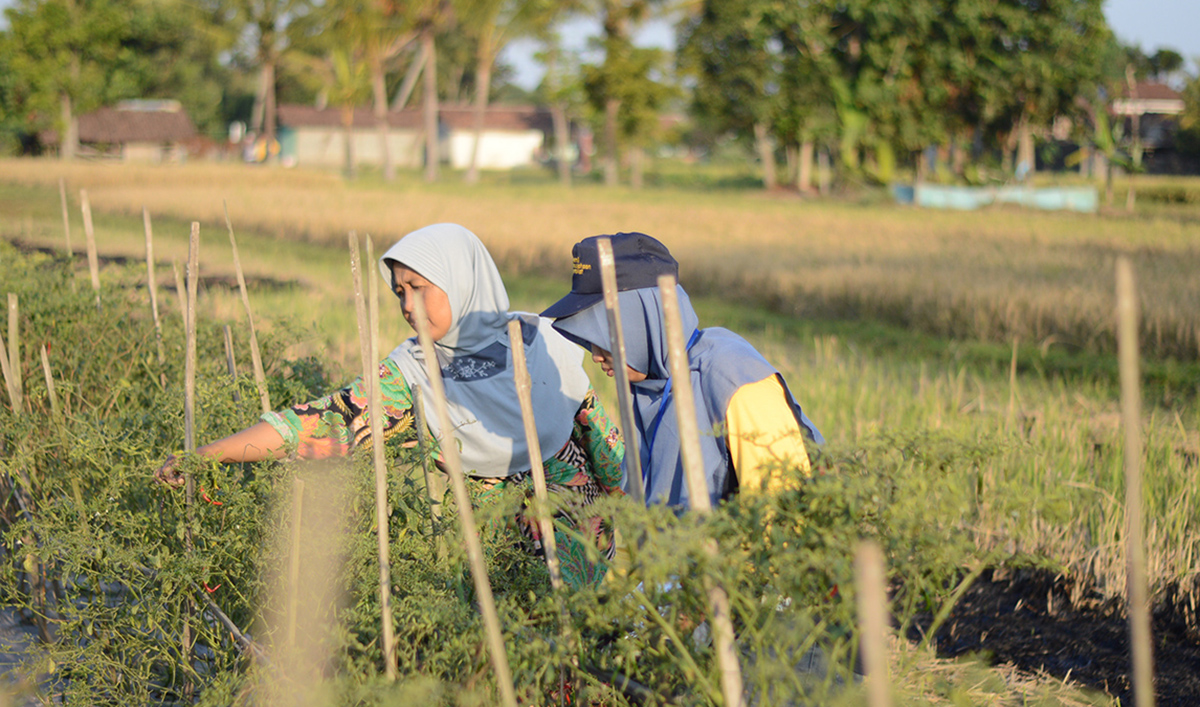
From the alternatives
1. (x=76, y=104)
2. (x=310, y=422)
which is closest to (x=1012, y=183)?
(x=310, y=422)

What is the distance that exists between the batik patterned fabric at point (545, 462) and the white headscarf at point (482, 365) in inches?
1.8

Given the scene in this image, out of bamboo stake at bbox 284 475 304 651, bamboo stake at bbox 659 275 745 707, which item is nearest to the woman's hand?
bamboo stake at bbox 284 475 304 651

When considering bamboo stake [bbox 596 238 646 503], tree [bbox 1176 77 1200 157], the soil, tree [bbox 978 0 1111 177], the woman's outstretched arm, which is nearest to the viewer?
bamboo stake [bbox 596 238 646 503]

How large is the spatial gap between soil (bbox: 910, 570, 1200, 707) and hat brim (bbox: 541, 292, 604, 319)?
146cm

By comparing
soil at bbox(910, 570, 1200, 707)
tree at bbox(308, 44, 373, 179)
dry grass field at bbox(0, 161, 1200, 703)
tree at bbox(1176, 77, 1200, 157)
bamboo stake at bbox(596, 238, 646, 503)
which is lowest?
soil at bbox(910, 570, 1200, 707)

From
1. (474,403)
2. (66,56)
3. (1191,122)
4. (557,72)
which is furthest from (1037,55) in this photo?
(66,56)

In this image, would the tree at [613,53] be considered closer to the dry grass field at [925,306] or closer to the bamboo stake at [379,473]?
the dry grass field at [925,306]

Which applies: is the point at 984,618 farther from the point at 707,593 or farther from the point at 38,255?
the point at 38,255

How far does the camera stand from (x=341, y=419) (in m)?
2.23

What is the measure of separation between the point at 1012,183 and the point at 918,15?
526 cm

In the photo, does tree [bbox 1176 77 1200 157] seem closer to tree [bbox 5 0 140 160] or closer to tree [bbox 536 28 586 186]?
tree [bbox 536 28 586 186]

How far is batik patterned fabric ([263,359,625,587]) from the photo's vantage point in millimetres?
2178

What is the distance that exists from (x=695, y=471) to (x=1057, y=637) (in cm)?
234

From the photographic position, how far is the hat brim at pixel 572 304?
2012 mm
